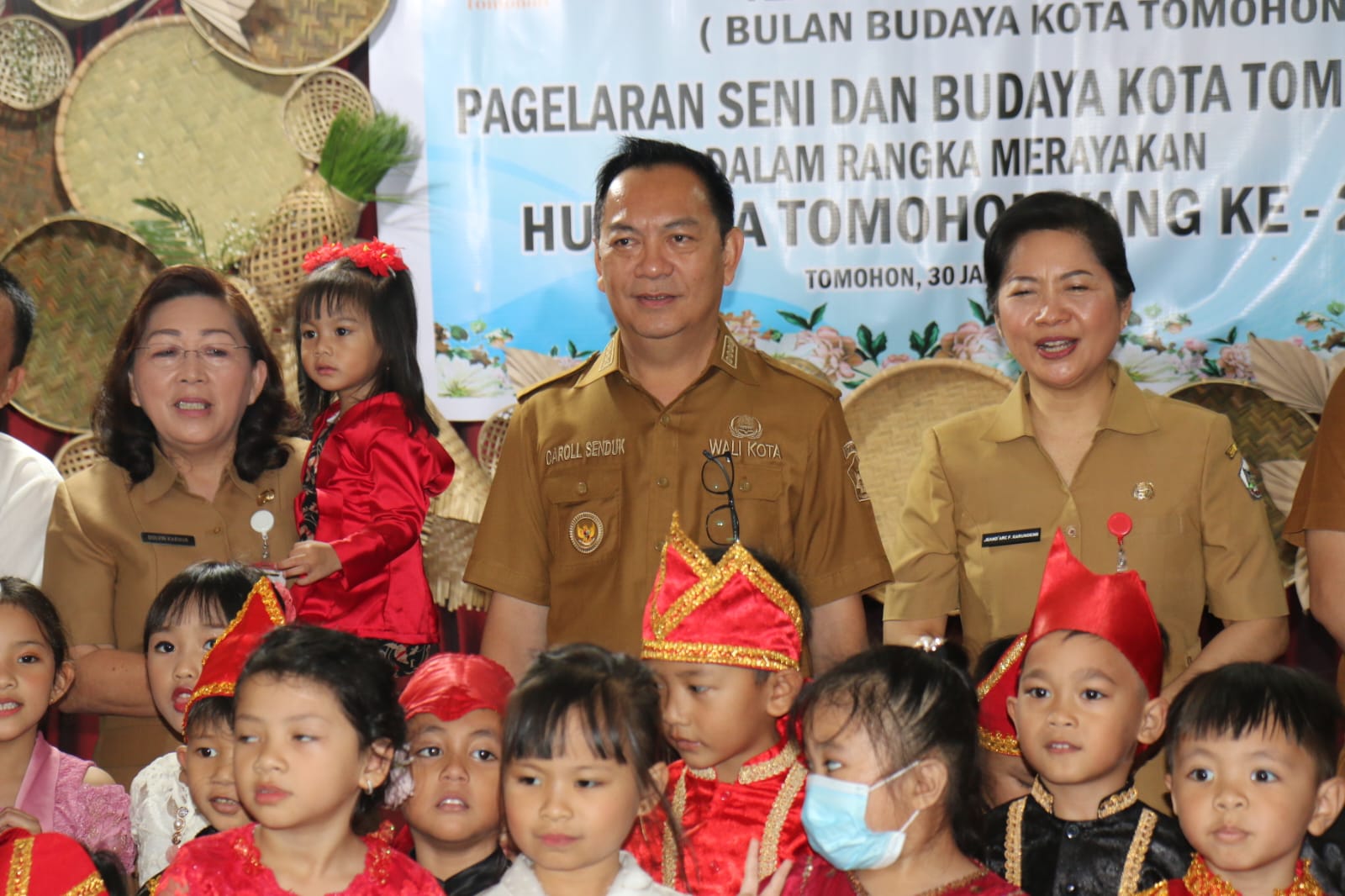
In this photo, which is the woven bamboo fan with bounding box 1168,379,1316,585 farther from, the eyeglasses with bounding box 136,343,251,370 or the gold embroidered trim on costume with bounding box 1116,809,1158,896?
the eyeglasses with bounding box 136,343,251,370

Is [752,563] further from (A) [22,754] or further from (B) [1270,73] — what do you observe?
(B) [1270,73]

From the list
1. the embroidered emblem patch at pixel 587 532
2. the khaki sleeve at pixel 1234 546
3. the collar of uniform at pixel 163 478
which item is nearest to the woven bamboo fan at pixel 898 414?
the khaki sleeve at pixel 1234 546

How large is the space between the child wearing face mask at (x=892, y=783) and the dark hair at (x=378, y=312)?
1436mm

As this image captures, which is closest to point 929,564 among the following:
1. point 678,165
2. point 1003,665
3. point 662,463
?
point 1003,665

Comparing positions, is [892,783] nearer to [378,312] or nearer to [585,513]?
[585,513]

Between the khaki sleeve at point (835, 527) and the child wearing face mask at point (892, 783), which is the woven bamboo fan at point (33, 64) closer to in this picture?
the khaki sleeve at point (835, 527)

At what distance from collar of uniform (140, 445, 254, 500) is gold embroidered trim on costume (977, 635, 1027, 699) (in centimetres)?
168

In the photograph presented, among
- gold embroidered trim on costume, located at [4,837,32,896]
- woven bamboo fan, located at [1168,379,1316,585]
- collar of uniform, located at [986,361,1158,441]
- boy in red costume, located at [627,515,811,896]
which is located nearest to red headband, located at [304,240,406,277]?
boy in red costume, located at [627,515,811,896]

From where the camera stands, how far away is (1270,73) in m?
4.42

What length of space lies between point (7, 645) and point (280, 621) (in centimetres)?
55

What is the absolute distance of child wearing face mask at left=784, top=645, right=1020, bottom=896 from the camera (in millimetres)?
2512

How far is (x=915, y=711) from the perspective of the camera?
2574mm

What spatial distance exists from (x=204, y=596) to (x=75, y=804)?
486mm

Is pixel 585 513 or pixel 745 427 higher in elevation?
pixel 745 427
